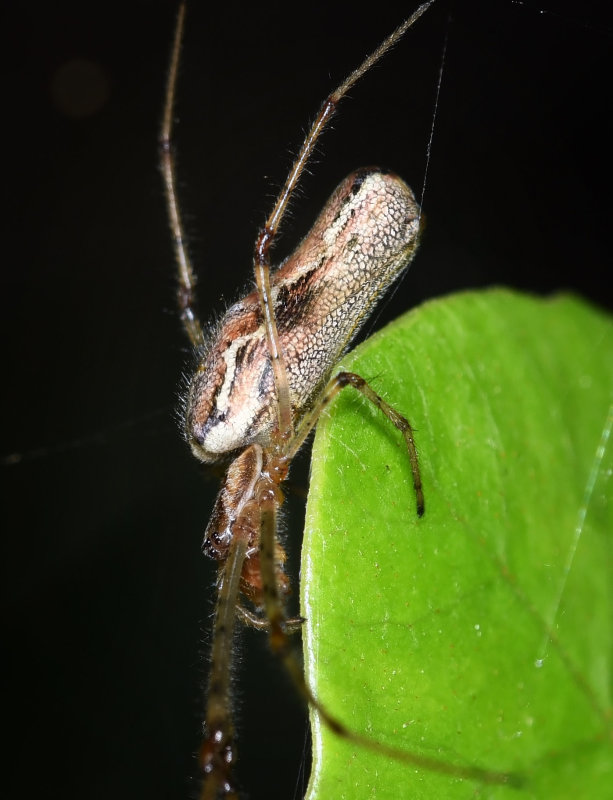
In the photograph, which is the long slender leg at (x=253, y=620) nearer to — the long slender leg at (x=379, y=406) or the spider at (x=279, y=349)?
the spider at (x=279, y=349)

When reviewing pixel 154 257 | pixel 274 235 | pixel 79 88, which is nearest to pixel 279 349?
pixel 274 235

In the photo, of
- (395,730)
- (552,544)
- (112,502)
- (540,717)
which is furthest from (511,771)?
(112,502)

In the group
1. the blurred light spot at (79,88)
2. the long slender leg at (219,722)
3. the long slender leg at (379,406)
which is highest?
the blurred light spot at (79,88)

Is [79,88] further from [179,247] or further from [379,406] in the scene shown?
[379,406]

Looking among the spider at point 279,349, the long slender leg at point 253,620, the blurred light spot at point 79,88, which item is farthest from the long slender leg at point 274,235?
the blurred light spot at point 79,88

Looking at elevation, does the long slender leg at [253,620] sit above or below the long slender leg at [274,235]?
below

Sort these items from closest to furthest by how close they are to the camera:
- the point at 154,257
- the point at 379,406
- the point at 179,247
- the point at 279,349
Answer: the point at 379,406 < the point at 279,349 < the point at 179,247 < the point at 154,257
